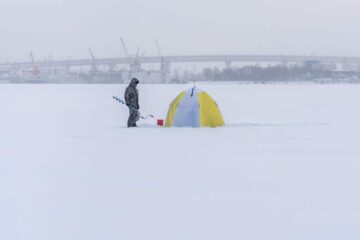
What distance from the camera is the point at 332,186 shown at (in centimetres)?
634

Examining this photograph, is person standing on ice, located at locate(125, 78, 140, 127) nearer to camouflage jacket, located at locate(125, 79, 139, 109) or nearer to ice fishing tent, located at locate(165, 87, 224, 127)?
camouflage jacket, located at locate(125, 79, 139, 109)

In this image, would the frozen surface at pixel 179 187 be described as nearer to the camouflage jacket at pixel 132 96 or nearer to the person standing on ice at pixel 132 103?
the person standing on ice at pixel 132 103

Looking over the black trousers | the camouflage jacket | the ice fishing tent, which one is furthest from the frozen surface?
the camouflage jacket

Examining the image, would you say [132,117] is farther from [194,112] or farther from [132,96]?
[194,112]

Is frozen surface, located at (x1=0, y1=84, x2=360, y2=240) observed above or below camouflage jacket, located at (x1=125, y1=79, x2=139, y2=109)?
below

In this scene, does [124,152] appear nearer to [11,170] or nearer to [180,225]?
[11,170]

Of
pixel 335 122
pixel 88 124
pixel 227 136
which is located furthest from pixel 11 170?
pixel 335 122

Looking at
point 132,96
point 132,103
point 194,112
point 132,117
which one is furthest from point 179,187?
point 132,96

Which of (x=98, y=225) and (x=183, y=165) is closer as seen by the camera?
(x=98, y=225)

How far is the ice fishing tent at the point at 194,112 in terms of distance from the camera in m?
14.2

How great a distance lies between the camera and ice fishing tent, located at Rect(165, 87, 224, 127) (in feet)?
46.6

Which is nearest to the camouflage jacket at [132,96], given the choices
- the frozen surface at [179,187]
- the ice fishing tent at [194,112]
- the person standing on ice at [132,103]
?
the person standing on ice at [132,103]

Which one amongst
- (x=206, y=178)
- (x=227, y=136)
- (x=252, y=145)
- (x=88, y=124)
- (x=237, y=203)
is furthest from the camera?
(x=88, y=124)

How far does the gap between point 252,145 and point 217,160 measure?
7.11 ft
